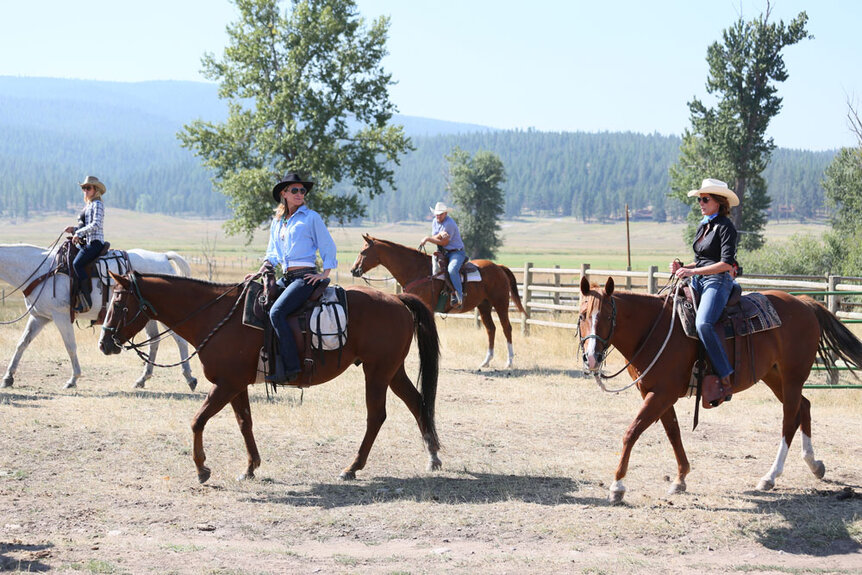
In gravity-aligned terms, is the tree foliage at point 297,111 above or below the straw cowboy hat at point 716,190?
above

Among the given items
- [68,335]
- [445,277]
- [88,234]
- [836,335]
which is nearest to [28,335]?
[68,335]

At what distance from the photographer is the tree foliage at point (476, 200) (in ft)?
223

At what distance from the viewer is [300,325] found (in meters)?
7.83

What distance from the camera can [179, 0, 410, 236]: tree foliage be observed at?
34031mm

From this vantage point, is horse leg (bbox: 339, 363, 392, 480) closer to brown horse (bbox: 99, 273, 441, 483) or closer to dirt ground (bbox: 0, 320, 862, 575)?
brown horse (bbox: 99, 273, 441, 483)

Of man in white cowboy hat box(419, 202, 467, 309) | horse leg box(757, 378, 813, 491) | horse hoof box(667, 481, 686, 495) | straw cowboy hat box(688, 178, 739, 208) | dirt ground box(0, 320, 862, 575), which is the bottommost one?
dirt ground box(0, 320, 862, 575)

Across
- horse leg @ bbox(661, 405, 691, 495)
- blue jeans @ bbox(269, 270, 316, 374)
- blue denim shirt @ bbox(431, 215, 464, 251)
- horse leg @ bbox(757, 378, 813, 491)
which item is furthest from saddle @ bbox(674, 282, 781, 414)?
blue denim shirt @ bbox(431, 215, 464, 251)

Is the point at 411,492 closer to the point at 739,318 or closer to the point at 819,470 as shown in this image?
the point at 739,318

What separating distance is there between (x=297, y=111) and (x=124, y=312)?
28017mm

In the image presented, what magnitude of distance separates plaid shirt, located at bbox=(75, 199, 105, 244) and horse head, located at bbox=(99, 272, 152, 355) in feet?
14.5

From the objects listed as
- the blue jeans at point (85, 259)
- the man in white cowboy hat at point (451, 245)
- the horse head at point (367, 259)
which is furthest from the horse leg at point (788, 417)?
the blue jeans at point (85, 259)

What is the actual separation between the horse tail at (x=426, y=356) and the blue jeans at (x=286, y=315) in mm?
1176

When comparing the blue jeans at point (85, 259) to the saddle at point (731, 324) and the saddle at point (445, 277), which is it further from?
the saddle at point (731, 324)

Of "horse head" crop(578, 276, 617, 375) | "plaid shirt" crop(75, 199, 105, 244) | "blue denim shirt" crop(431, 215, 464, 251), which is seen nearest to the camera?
"horse head" crop(578, 276, 617, 375)
